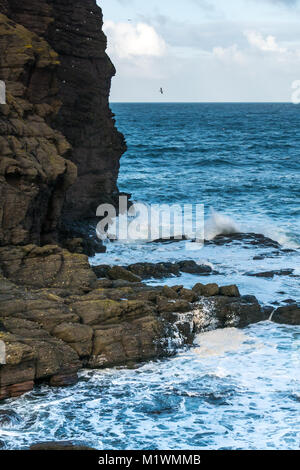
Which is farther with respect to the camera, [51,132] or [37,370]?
[51,132]

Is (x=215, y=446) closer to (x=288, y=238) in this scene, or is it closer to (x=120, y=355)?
(x=120, y=355)

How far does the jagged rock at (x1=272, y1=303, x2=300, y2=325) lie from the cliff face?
860cm

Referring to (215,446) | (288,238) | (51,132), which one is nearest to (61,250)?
(51,132)

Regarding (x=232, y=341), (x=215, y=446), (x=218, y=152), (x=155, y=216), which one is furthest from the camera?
(x=218, y=152)

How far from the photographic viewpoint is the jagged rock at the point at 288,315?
68.3ft

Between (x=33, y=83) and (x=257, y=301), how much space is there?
1237 centimetres

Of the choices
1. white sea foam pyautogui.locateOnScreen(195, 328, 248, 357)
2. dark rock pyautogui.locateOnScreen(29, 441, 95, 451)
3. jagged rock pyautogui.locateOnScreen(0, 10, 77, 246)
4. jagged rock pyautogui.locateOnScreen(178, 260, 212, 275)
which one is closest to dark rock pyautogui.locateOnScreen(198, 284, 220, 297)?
white sea foam pyautogui.locateOnScreen(195, 328, 248, 357)

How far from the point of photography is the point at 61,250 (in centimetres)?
2205

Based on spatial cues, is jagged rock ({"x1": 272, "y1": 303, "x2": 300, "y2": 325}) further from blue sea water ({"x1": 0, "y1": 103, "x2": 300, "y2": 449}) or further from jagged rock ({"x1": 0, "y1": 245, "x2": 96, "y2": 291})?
jagged rock ({"x1": 0, "y1": 245, "x2": 96, "y2": 291})

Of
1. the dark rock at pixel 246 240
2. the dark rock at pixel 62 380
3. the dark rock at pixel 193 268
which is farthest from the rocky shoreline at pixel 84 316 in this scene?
the dark rock at pixel 246 240

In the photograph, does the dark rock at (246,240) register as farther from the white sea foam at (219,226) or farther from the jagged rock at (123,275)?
the jagged rock at (123,275)

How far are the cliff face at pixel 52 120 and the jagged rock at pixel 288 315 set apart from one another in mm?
8599

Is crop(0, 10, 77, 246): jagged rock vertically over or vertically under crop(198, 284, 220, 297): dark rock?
over

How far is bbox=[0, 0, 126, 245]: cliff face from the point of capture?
72.4 feet
